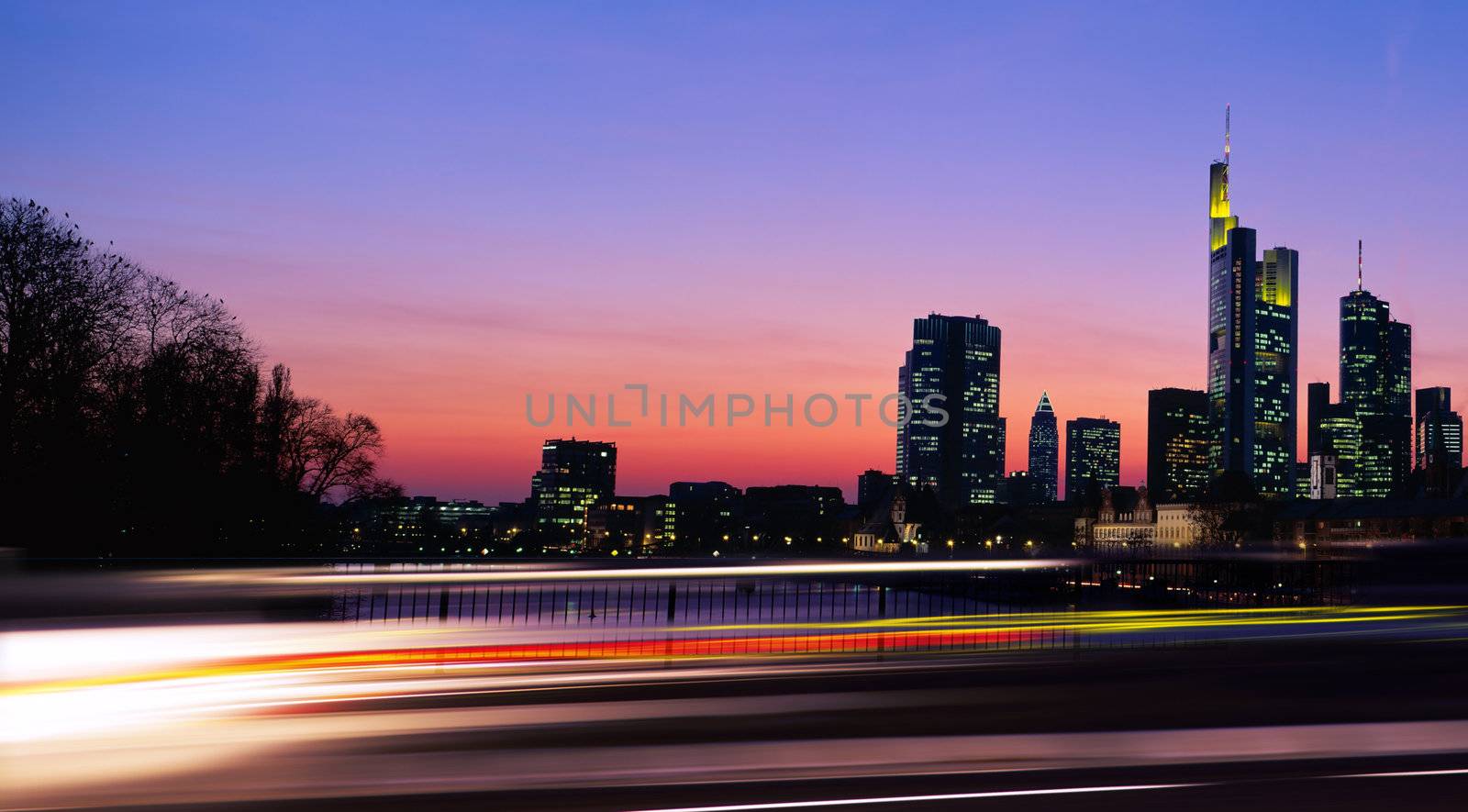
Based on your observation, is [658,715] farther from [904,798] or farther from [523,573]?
[523,573]

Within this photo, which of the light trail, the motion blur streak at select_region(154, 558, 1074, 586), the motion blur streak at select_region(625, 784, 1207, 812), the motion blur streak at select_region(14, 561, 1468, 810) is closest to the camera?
the motion blur streak at select_region(625, 784, 1207, 812)

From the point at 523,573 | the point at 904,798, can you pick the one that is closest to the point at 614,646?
the point at 523,573

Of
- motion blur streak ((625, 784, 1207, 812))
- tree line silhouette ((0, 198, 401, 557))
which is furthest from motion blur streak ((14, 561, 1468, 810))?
tree line silhouette ((0, 198, 401, 557))

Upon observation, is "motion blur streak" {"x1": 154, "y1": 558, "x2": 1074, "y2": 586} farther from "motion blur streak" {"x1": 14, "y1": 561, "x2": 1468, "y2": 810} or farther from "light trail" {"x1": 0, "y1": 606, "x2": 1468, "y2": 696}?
"light trail" {"x1": 0, "y1": 606, "x2": 1468, "y2": 696}

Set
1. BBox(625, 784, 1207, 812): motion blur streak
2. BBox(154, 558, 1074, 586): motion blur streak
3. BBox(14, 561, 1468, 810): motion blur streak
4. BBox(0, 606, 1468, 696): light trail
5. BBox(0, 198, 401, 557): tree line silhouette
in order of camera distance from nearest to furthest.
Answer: BBox(625, 784, 1207, 812): motion blur streak < BBox(14, 561, 1468, 810): motion blur streak < BBox(0, 606, 1468, 696): light trail < BBox(154, 558, 1074, 586): motion blur streak < BBox(0, 198, 401, 557): tree line silhouette

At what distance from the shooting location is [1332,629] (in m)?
26.3

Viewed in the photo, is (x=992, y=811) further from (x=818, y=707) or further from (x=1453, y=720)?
(x=1453, y=720)

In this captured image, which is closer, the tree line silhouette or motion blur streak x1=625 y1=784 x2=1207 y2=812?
motion blur streak x1=625 y1=784 x2=1207 y2=812

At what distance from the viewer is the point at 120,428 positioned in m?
39.4

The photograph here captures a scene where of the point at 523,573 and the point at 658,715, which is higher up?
the point at 523,573

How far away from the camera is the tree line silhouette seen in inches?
1406

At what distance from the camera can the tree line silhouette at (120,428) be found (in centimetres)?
3572

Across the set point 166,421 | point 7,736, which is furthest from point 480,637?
point 166,421

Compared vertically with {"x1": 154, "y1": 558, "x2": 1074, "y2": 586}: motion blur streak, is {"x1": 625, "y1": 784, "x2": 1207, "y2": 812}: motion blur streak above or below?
below
